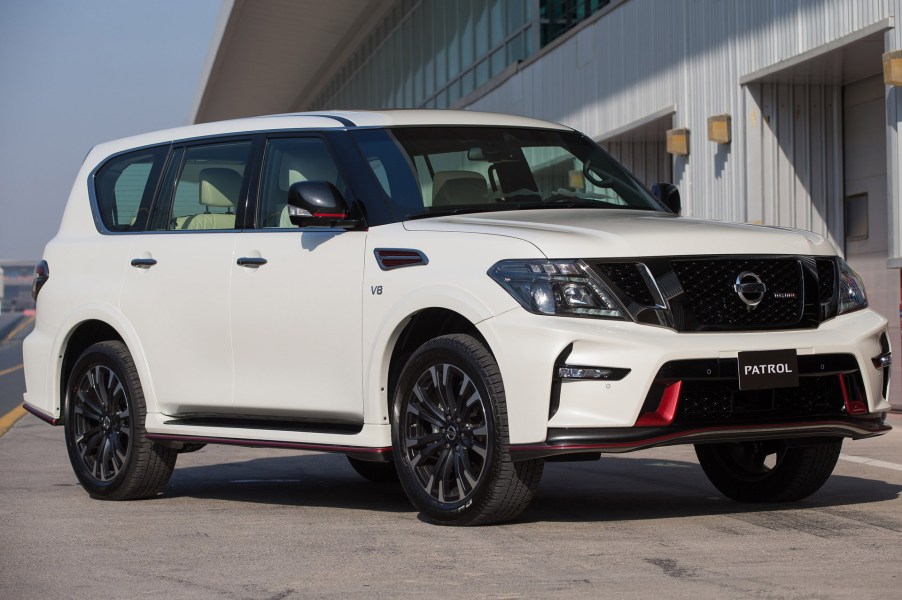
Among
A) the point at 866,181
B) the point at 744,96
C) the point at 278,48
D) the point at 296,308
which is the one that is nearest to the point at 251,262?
the point at 296,308

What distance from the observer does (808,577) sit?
198 inches

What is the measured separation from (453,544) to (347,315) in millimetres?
1355

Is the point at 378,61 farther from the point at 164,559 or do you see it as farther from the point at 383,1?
the point at 164,559

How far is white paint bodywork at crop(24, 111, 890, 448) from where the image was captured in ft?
19.4

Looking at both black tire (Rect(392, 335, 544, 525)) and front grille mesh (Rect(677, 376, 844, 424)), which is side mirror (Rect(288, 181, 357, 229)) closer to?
black tire (Rect(392, 335, 544, 525))

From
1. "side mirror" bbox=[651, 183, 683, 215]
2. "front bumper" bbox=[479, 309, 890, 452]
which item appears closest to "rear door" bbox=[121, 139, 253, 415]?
"front bumper" bbox=[479, 309, 890, 452]

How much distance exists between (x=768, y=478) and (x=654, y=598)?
264cm

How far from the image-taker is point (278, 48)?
144 ft

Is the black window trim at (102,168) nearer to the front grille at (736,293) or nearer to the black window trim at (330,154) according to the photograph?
the black window trim at (330,154)

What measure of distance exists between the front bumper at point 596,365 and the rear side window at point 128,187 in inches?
120

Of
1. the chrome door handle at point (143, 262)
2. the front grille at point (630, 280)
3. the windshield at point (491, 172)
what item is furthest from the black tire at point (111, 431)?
the front grille at point (630, 280)

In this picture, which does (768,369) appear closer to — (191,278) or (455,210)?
(455,210)

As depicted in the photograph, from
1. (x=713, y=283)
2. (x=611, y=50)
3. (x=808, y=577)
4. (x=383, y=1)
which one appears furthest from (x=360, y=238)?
(x=383, y=1)

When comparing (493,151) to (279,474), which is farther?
(279,474)
